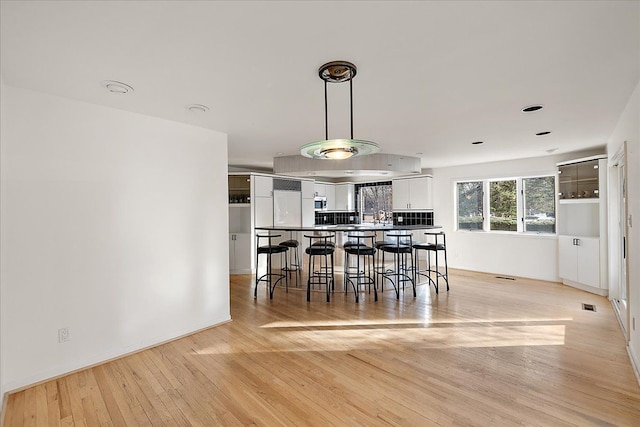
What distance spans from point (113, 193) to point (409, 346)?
3.28m

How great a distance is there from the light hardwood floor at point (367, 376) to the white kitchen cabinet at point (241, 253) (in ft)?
8.72

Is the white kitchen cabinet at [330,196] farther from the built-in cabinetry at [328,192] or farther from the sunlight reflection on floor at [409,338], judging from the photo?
the sunlight reflection on floor at [409,338]

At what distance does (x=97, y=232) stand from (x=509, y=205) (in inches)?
274

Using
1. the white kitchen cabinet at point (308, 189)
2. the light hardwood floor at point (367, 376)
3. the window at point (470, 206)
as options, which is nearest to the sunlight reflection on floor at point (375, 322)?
the light hardwood floor at point (367, 376)

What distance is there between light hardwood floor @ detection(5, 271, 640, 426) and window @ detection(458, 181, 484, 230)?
2.98m

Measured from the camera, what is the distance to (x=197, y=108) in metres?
2.90

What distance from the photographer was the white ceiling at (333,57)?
1.50m

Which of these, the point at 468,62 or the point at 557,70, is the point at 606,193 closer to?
the point at 557,70

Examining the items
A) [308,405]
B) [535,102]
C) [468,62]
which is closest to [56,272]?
[308,405]

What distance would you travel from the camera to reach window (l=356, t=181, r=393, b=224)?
8172 mm

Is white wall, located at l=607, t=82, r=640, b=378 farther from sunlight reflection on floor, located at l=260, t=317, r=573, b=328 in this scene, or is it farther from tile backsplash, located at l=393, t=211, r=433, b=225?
tile backsplash, located at l=393, t=211, r=433, b=225

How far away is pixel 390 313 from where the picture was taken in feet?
13.4

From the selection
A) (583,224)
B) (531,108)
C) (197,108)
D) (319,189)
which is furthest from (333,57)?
(319,189)

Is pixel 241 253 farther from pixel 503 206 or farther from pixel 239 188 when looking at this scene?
pixel 503 206
